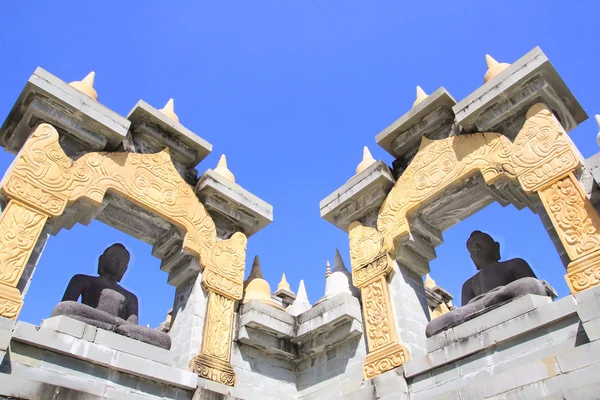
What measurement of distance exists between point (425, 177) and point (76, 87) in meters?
6.88

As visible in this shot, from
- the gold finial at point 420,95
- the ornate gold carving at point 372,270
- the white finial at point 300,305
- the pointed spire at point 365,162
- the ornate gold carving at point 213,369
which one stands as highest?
the gold finial at point 420,95

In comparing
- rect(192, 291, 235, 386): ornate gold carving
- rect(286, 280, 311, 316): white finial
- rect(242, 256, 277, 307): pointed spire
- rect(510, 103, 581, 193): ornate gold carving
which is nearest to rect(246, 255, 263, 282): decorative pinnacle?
rect(242, 256, 277, 307): pointed spire

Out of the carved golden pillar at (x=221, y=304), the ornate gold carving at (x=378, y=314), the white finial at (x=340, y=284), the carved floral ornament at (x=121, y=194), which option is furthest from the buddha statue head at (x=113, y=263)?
the ornate gold carving at (x=378, y=314)

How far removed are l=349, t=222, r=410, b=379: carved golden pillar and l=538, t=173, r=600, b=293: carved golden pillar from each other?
2859 millimetres

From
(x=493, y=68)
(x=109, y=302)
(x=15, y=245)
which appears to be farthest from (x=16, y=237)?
(x=493, y=68)

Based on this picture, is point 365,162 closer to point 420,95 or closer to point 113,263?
point 420,95

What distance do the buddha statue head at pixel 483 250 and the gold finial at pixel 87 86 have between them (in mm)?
7765

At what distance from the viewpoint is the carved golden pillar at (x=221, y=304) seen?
8188 millimetres

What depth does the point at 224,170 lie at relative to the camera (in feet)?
36.2

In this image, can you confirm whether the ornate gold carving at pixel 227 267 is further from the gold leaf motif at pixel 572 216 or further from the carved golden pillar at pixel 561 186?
the gold leaf motif at pixel 572 216

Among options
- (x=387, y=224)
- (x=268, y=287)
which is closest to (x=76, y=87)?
(x=268, y=287)

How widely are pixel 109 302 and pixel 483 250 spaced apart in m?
6.85

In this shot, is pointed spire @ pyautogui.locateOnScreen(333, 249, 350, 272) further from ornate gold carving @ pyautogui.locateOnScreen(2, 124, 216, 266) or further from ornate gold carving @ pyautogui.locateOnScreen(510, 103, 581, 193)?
ornate gold carving @ pyautogui.locateOnScreen(510, 103, 581, 193)

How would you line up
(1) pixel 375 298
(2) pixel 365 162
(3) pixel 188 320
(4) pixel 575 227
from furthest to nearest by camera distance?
1. (2) pixel 365 162
2. (1) pixel 375 298
3. (3) pixel 188 320
4. (4) pixel 575 227
